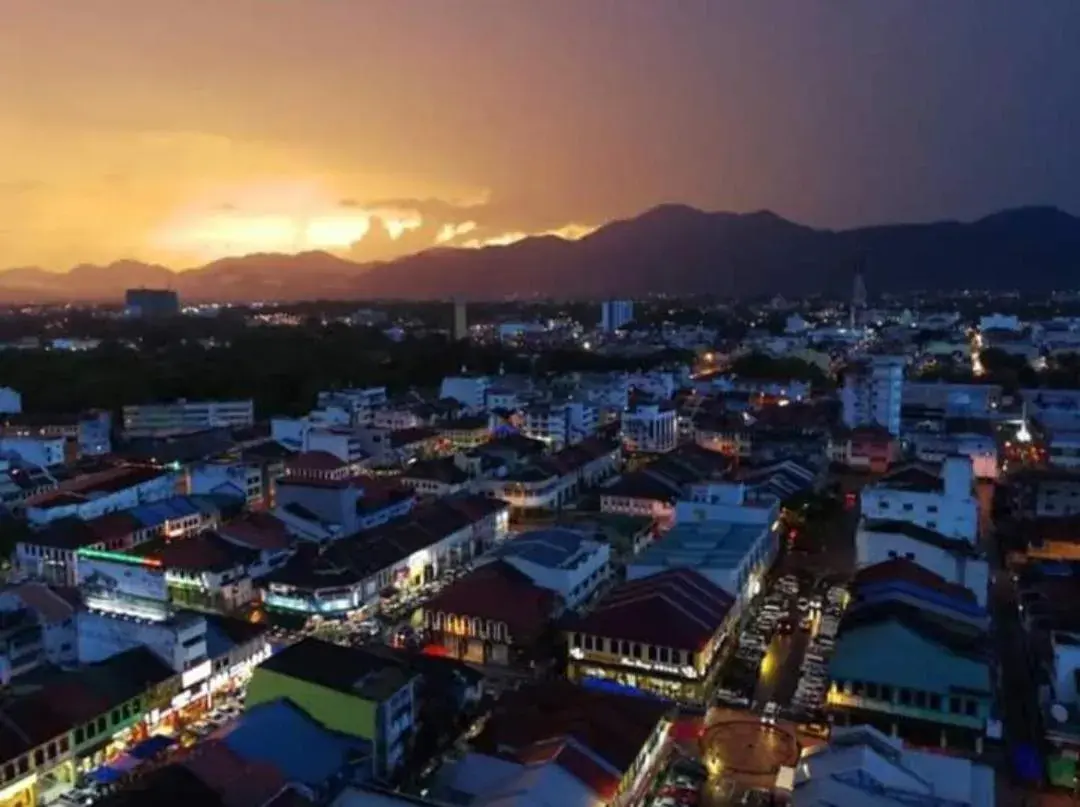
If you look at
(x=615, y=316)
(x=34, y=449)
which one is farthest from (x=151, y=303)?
(x=34, y=449)

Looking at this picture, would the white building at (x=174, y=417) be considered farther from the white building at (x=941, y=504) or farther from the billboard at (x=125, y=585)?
the white building at (x=941, y=504)

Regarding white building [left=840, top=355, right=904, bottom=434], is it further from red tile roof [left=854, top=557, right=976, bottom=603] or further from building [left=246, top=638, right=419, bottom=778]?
building [left=246, top=638, right=419, bottom=778]

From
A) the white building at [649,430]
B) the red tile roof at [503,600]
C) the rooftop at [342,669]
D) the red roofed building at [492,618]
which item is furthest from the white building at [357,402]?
the rooftop at [342,669]

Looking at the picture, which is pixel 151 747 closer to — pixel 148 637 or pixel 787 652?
pixel 148 637

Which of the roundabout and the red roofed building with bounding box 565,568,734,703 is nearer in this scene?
the roundabout

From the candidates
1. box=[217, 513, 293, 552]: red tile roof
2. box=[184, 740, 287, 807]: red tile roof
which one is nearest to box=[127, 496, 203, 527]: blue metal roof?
box=[217, 513, 293, 552]: red tile roof
